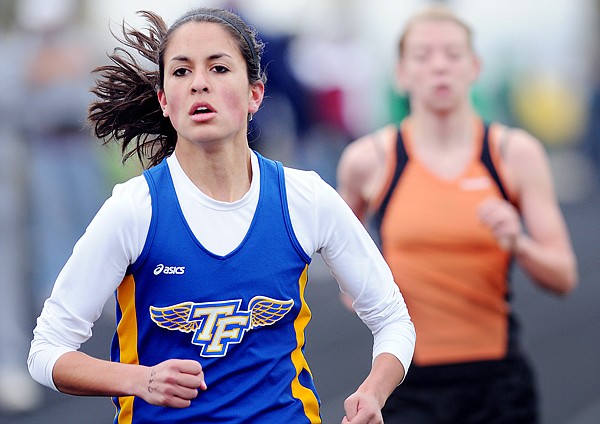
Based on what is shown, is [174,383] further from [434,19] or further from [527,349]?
[527,349]

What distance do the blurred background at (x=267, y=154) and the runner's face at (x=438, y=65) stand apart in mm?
429

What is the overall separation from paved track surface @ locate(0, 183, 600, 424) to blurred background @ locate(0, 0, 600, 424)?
1 cm

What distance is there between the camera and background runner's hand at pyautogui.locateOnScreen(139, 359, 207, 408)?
2.93m

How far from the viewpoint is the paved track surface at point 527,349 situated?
7.90 metres

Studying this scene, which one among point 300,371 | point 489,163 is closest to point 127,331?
point 300,371

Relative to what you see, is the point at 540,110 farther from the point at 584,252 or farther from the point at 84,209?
the point at 84,209

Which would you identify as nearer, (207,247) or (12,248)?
(207,247)

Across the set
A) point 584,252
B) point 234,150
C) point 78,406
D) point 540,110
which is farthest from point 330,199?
point 540,110

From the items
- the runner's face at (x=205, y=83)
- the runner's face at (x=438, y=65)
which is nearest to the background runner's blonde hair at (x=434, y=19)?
the runner's face at (x=438, y=65)

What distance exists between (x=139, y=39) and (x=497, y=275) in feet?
6.08

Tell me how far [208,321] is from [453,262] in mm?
1956

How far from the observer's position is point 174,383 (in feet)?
9.62

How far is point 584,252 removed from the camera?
47.3ft

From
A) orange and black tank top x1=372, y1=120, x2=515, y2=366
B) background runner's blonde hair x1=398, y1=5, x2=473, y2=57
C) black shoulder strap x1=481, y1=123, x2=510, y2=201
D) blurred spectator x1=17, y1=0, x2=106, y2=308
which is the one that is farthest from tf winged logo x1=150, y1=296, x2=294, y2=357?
blurred spectator x1=17, y1=0, x2=106, y2=308
